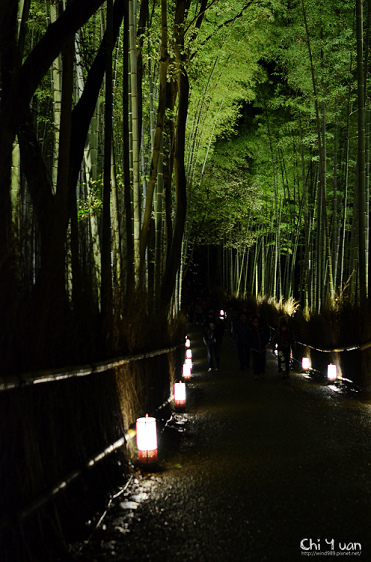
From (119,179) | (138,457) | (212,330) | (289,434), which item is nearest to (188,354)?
(212,330)

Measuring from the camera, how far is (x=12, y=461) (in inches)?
151

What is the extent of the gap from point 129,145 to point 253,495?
296 inches

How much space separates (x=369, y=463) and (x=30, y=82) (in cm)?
401

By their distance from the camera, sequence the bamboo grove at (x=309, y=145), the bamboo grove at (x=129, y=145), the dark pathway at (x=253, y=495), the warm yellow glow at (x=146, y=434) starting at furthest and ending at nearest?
the bamboo grove at (x=309, y=145) < the warm yellow glow at (x=146, y=434) < the bamboo grove at (x=129, y=145) < the dark pathway at (x=253, y=495)

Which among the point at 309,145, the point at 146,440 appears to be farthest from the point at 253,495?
the point at 309,145

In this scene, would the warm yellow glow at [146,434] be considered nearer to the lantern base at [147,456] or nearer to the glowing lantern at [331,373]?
the lantern base at [147,456]

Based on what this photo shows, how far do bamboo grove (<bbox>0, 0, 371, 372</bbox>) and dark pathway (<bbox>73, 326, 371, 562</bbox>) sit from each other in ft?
3.66

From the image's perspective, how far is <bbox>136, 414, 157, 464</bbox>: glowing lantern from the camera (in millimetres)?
6363

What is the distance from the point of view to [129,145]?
468 inches

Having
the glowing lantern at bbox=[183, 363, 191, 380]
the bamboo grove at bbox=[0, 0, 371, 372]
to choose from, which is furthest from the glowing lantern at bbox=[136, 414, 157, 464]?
the glowing lantern at bbox=[183, 363, 191, 380]

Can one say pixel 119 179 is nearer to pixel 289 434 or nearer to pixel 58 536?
pixel 289 434

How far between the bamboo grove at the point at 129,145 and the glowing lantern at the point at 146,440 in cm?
70

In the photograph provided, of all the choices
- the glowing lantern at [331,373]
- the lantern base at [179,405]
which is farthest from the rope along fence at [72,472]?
the glowing lantern at [331,373]

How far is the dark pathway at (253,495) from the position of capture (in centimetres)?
422
